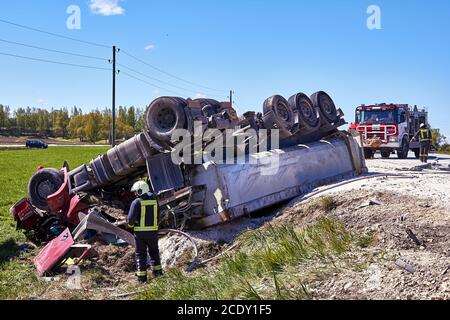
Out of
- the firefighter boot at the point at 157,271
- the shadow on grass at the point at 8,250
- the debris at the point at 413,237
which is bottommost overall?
the shadow on grass at the point at 8,250

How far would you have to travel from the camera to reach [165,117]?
24.4ft

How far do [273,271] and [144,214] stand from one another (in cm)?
237

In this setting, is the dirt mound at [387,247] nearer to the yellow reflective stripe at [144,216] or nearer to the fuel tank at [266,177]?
the fuel tank at [266,177]

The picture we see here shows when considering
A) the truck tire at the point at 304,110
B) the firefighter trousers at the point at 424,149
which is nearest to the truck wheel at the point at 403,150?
the firefighter trousers at the point at 424,149

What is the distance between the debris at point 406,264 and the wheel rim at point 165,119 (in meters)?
4.10

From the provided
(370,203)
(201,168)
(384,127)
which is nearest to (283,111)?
(201,168)

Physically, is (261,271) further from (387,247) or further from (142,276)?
(142,276)

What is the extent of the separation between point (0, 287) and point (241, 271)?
9.96 ft

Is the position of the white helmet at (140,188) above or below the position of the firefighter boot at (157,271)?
above

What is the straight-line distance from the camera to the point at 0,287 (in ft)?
19.5

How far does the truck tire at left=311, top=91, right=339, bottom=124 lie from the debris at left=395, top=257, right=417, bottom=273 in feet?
20.0

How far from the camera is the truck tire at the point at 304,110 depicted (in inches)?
368

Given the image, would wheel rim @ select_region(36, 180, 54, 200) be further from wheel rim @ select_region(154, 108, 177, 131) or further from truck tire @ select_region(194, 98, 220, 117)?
truck tire @ select_region(194, 98, 220, 117)
